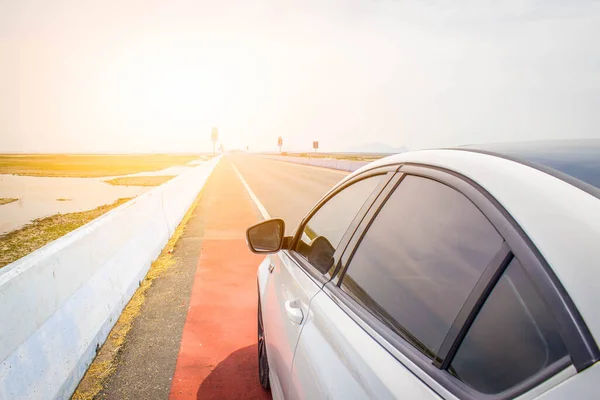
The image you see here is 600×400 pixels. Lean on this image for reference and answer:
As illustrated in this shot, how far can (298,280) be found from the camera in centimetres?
229

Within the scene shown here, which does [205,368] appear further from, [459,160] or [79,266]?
[459,160]

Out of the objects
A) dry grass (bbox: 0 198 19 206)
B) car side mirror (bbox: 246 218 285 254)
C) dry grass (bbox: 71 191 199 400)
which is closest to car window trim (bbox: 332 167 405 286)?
car side mirror (bbox: 246 218 285 254)

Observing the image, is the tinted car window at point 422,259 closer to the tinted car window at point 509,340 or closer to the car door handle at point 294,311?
the tinted car window at point 509,340

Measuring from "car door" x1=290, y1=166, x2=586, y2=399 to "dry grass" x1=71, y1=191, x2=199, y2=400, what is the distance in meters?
2.06

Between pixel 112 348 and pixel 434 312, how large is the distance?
3377mm

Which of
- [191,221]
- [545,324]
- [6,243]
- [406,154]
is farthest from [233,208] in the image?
[545,324]

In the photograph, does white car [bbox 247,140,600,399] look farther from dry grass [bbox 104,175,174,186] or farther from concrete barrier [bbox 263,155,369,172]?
concrete barrier [bbox 263,155,369,172]

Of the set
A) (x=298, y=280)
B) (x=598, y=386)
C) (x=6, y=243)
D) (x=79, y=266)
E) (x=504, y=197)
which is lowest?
(x=6, y=243)

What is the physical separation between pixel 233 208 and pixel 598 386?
1231cm

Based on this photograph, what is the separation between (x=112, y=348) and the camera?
3.69m

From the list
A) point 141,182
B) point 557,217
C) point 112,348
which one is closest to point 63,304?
point 112,348

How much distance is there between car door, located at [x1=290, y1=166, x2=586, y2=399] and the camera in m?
0.95

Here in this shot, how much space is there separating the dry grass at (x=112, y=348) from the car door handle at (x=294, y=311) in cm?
188

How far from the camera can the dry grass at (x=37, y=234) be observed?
27.3ft
